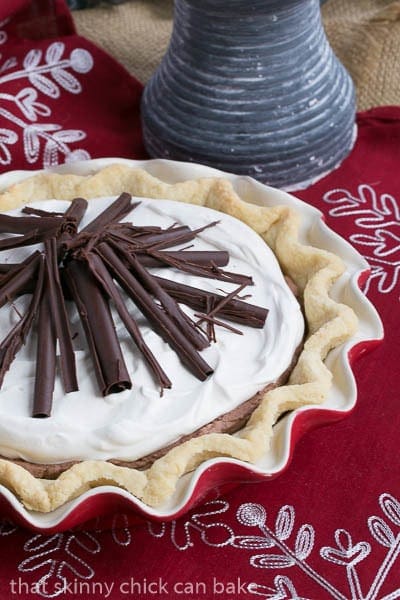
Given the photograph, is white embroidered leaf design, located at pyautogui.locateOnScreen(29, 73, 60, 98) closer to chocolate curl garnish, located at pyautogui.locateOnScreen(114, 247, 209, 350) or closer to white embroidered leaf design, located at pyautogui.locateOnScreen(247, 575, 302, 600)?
chocolate curl garnish, located at pyautogui.locateOnScreen(114, 247, 209, 350)

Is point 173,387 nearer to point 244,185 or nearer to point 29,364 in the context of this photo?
point 29,364

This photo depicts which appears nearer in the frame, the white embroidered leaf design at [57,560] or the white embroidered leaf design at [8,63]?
the white embroidered leaf design at [57,560]

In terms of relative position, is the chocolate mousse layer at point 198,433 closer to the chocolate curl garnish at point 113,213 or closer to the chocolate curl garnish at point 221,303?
the chocolate curl garnish at point 221,303

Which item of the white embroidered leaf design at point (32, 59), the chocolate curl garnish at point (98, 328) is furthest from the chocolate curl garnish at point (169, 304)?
the white embroidered leaf design at point (32, 59)

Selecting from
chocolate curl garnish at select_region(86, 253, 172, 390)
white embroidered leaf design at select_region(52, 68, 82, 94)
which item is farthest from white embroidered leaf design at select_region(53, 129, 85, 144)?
chocolate curl garnish at select_region(86, 253, 172, 390)

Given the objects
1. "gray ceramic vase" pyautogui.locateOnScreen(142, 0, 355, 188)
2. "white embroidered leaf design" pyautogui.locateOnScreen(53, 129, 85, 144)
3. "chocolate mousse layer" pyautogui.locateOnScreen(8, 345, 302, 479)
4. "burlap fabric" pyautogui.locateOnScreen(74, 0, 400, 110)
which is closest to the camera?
"chocolate mousse layer" pyautogui.locateOnScreen(8, 345, 302, 479)

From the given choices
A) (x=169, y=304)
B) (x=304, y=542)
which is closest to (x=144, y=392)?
(x=169, y=304)

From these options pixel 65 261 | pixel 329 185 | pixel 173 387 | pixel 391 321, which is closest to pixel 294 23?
pixel 329 185

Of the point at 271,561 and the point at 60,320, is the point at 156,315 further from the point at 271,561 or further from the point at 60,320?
the point at 271,561
